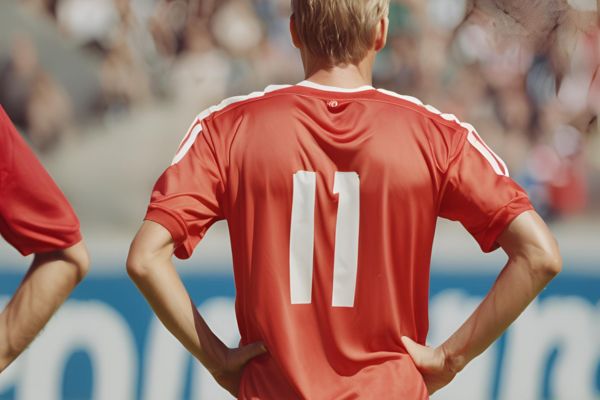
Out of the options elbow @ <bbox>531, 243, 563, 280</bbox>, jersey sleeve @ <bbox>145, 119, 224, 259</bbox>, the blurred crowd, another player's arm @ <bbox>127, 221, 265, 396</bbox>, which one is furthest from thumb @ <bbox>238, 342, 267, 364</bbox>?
the blurred crowd

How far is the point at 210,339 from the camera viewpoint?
248cm

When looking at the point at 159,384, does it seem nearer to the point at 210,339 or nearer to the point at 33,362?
the point at 33,362

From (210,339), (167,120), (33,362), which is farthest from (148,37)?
(210,339)

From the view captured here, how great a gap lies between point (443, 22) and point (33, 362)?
2789 millimetres

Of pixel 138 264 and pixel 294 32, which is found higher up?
pixel 294 32

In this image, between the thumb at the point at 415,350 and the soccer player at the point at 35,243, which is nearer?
the soccer player at the point at 35,243

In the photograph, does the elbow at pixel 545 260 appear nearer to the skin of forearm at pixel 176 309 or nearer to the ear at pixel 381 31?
the ear at pixel 381 31

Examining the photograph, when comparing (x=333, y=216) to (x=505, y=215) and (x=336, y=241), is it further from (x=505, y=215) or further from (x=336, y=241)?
(x=505, y=215)

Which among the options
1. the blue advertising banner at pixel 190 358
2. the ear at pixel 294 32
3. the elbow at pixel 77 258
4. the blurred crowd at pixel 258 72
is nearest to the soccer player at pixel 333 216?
the ear at pixel 294 32

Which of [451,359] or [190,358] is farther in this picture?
[190,358]

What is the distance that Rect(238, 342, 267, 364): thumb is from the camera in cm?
237

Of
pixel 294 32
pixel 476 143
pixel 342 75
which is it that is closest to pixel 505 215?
pixel 476 143

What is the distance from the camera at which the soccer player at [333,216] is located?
7.64 feet

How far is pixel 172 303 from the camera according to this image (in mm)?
2416
